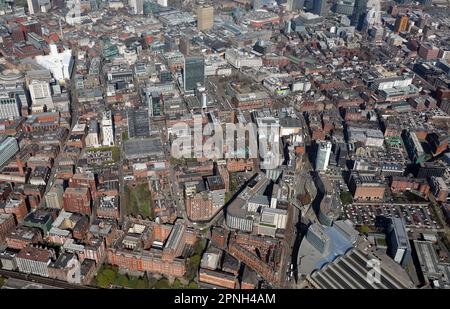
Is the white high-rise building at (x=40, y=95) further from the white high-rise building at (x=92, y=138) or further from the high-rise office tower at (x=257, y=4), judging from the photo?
the high-rise office tower at (x=257, y=4)

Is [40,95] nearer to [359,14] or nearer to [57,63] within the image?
[57,63]

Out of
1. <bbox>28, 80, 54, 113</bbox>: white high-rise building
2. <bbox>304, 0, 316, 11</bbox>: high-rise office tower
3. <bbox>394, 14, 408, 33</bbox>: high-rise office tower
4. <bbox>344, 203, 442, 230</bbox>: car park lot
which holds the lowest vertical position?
<bbox>344, 203, 442, 230</bbox>: car park lot

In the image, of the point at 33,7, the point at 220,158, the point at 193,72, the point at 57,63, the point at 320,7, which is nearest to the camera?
the point at 220,158

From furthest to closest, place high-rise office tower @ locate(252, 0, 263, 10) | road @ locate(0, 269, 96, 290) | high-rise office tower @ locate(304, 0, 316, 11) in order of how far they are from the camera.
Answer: high-rise office tower @ locate(304, 0, 316, 11) → high-rise office tower @ locate(252, 0, 263, 10) → road @ locate(0, 269, 96, 290)

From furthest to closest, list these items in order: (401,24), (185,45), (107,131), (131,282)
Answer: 1. (401,24)
2. (185,45)
3. (107,131)
4. (131,282)

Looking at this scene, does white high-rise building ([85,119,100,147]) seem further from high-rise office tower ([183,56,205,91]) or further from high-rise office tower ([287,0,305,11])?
high-rise office tower ([287,0,305,11])

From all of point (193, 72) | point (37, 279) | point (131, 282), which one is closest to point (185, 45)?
point (193, 72)

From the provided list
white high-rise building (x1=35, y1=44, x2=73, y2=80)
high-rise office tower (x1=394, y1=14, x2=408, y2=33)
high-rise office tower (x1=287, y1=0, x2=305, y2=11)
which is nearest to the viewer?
white high-rise building (x1=35, y1=44, x2=73, y2=80)

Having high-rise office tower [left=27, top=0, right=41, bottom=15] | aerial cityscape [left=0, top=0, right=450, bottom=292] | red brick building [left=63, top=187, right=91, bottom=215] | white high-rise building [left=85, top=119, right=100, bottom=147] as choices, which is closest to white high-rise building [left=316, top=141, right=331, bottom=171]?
aerial cityscape [left=0, top=0, right=450, bottom=292]
